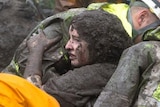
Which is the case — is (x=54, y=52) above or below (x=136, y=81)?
below

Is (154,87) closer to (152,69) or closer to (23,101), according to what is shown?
(152,69)

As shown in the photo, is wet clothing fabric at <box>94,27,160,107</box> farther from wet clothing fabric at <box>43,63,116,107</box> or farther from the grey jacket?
wet clothing fabric at <box>43,63,116,107</box>

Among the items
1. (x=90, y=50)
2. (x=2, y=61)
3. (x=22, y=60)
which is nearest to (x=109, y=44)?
(x=90, y=50)

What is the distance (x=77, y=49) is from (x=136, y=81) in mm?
495

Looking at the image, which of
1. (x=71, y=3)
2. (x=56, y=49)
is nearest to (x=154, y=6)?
(x=56, y=49)

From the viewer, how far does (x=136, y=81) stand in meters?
2.56

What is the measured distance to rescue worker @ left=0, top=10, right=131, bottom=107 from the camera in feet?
8.86

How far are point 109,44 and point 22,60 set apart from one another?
798mm

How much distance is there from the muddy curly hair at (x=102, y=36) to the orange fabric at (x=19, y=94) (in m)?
0.54

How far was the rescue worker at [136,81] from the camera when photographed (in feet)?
8.29

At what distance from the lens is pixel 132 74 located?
8.40ft

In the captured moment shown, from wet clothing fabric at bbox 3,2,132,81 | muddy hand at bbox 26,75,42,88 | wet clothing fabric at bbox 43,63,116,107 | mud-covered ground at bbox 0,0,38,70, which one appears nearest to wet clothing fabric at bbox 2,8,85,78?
wet clothing fabric at bbox 3,2,132,81

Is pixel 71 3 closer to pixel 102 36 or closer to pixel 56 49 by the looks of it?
pixel 56 49

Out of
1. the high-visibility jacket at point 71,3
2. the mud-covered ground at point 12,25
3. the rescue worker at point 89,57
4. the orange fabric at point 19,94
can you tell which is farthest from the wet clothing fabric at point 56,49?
the mud-covered ground at point 12,25
